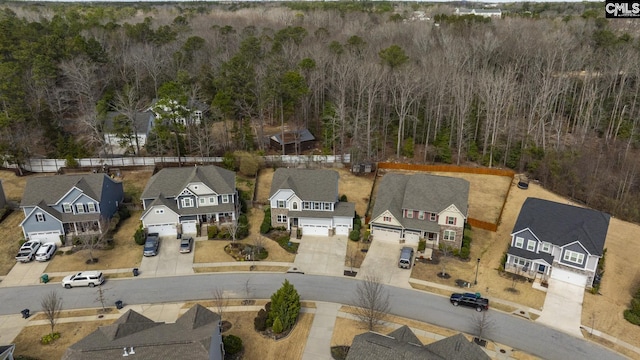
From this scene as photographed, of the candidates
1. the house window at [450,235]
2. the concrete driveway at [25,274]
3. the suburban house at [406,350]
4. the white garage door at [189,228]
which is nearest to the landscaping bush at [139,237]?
the white garage door at [189,228]

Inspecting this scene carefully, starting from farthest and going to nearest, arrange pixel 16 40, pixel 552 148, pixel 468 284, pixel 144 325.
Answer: pixel 16 40 → pixel 552 148 → pixel 468 284 → pixel 144 325

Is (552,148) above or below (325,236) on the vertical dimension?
above

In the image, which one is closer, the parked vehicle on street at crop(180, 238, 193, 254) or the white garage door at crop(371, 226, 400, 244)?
the parked vehicle on street at crop(180, 238, 193, 254)

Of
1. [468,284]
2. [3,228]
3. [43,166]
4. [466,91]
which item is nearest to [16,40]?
[43,166]

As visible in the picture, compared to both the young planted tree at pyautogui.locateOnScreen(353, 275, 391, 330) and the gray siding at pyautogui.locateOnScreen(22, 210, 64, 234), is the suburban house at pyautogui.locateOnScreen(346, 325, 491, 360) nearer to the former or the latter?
the young planted tree at pyautogui.locateOnScreen(353, 275, 391, 330)

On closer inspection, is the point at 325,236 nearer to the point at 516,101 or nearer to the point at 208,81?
the point at 208,81

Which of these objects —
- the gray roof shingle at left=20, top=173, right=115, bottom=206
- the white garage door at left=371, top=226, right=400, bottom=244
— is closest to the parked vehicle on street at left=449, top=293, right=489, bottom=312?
the white garage door at left=371, top=226, right=400, bottom=244

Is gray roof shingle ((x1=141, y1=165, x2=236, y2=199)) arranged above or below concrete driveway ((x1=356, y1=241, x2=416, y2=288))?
above
